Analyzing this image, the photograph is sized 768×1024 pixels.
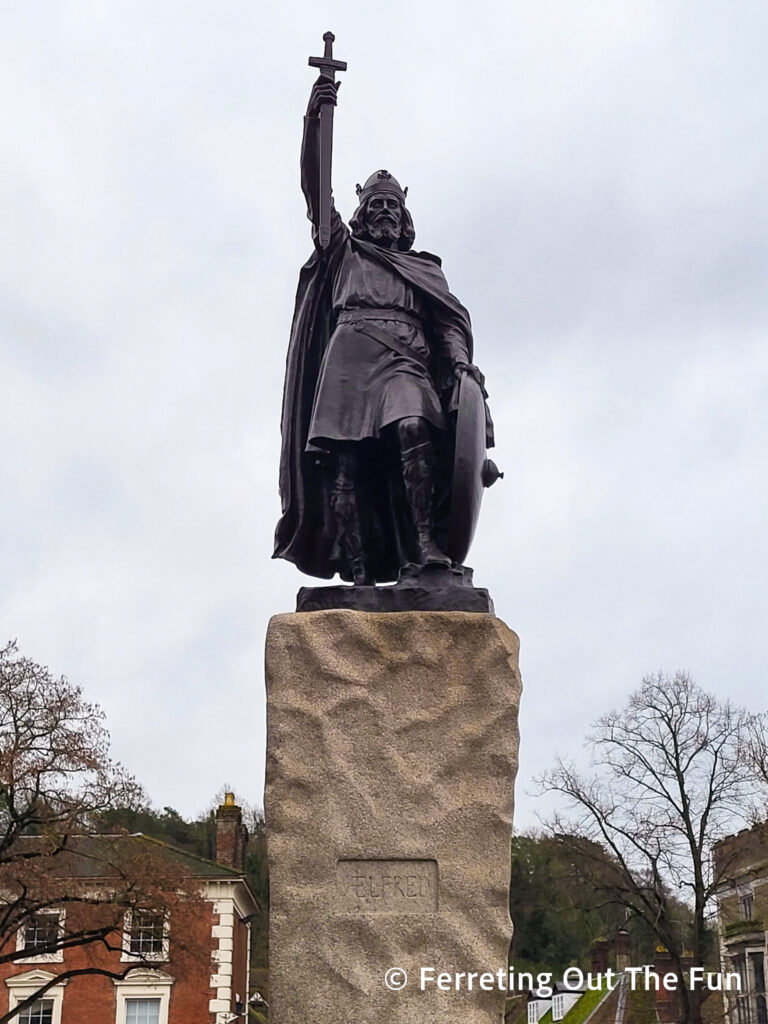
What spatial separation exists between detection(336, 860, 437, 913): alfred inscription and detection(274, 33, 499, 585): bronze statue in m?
1.55

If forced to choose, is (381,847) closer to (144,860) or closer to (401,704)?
(401,704)

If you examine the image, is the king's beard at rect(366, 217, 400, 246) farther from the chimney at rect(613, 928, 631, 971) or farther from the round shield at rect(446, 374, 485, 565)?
the chimney at rect(613, 928, 631, 971)

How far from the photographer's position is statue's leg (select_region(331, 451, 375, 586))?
6684 mm

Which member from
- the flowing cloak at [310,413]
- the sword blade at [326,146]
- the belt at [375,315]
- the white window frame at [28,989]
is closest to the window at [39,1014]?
the white window frame at [28,989]

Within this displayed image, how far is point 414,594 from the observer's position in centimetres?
628

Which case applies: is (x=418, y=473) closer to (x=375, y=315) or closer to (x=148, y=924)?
(x=375, y=315)

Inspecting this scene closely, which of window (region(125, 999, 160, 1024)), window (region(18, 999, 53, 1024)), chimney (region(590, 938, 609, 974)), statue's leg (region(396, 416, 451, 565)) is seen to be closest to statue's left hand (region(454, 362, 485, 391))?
statue's leg (region(396, 416, 451, 565))

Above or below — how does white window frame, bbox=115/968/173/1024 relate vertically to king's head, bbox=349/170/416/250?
below

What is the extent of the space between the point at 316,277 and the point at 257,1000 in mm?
32269

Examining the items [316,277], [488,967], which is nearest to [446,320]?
[316,277]

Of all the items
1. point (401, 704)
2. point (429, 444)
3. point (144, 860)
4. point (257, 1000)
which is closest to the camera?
point (401, 704)

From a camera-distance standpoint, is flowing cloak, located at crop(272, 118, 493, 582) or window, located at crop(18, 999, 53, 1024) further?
window, located at crop(18, 999, 53, 1024)

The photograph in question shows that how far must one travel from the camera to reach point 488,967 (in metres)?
5.59

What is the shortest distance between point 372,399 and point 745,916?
110 ft
